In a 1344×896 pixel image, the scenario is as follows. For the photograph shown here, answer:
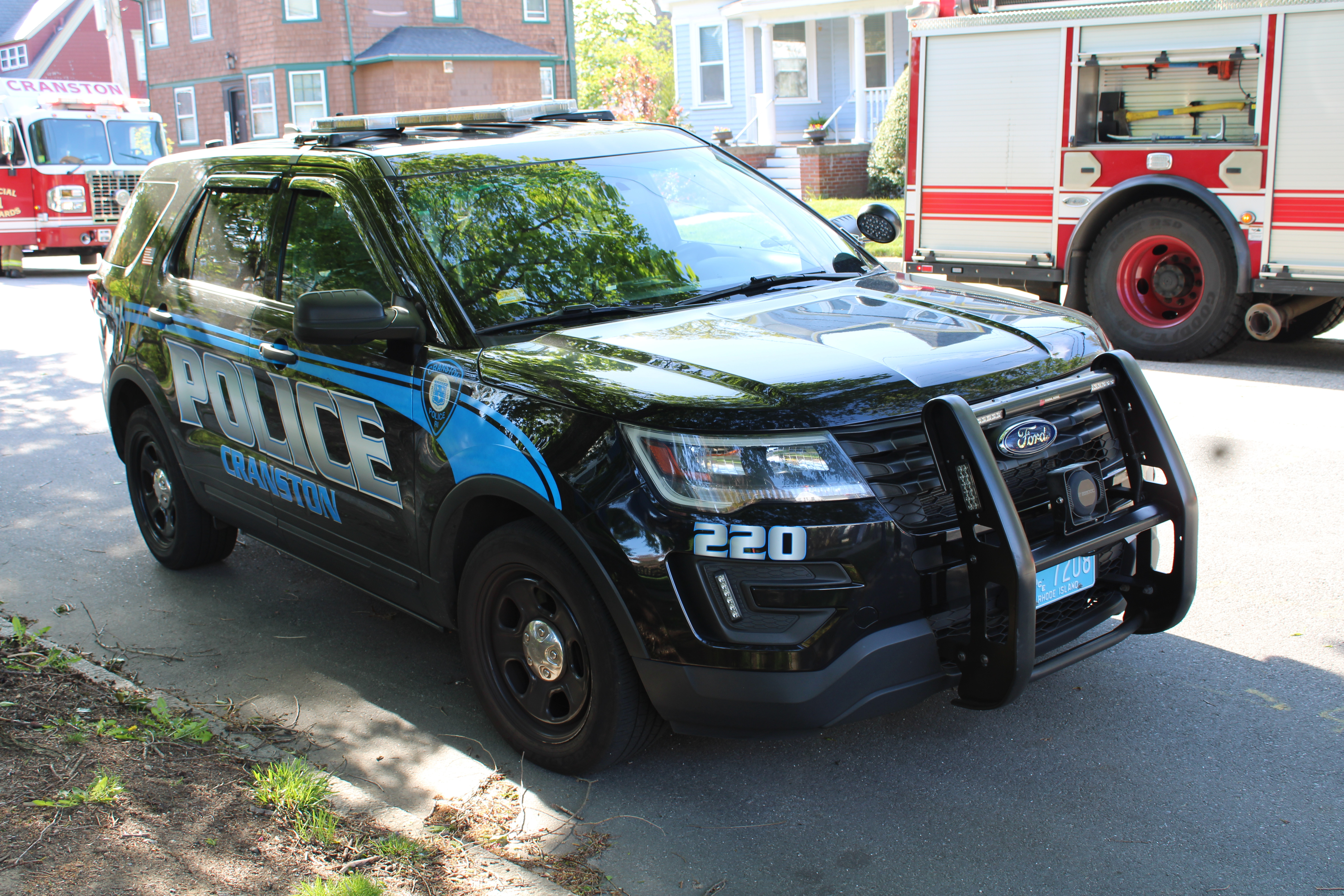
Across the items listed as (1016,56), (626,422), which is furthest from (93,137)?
(626,422)

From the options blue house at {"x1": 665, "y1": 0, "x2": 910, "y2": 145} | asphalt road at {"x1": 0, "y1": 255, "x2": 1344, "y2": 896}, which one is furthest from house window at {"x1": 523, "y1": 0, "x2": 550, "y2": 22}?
asphalt road at {"x1": 0, "y1": 255, "x2": 1344, "y2": 896}

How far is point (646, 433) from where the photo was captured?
3.19 m

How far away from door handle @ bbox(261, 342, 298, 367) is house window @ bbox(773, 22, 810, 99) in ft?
84.8

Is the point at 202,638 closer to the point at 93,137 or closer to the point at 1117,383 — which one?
the point at 1117,383

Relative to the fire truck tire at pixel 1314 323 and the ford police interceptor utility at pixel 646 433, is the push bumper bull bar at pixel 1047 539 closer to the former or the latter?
the ford police interceptor utility at pixel 646 433

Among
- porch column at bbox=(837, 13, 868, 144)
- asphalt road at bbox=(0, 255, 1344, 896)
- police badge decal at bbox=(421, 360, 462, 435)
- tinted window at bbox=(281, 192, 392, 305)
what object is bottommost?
asphalt road at bbox=(0, 255, 1344, 896)

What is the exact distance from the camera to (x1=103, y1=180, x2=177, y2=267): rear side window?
17.8 feet

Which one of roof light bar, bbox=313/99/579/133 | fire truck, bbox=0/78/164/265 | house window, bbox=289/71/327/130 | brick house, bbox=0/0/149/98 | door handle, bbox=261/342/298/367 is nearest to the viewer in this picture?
door handle, bbox=261/342/298/367

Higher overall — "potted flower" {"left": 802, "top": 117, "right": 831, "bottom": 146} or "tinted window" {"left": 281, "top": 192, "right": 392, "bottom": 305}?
"potted flower" {"left": 802, "top": 117, "right": 831, "bottom": 146}

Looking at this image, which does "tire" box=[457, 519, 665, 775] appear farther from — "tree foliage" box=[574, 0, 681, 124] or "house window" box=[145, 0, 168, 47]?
"tree foliage" box=[574, 0, 681, 124]

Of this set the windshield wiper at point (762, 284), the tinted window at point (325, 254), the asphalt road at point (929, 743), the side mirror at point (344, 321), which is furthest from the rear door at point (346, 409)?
the windshield wiper at point (762, 284)

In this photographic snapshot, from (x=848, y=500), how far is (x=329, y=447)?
200 centimetres

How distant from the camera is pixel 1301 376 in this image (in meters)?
8.74

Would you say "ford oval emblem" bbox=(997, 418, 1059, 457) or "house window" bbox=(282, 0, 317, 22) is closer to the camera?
"ford oval emblem" bbox=(997, 418, 1059, 457)
